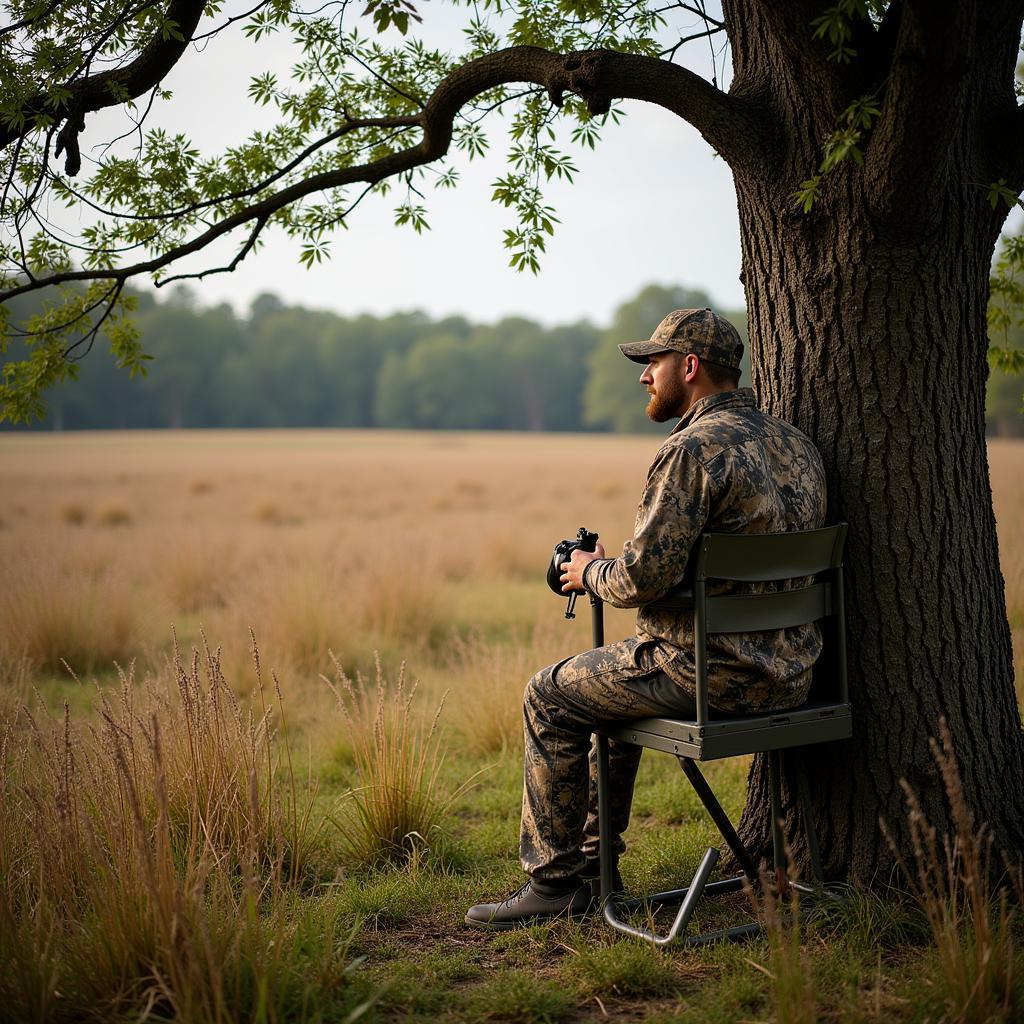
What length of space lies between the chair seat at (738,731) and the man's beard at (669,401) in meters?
1.05

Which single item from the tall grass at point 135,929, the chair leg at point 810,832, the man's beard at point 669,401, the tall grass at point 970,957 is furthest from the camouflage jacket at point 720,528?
the tall grass at point 135,929

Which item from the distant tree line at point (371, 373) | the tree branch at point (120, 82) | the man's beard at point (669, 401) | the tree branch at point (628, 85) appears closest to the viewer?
the man's beard at point (669, 401)

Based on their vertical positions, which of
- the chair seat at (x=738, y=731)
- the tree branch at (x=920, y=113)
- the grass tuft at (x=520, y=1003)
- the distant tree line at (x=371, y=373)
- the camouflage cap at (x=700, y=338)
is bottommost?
the grass tuft at (x=520, y=1003)

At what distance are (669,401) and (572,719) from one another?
116 cm

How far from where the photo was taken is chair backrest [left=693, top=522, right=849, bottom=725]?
328 cm

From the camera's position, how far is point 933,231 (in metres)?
3.77

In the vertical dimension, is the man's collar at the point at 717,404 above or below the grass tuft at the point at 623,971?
above

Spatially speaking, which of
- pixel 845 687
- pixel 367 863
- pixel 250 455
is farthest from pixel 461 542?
pixel 250 455

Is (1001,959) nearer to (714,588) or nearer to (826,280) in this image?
(714,588)

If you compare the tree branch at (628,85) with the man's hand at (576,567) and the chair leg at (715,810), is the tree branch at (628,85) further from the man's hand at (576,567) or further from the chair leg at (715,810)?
the chair leg at (715,810)

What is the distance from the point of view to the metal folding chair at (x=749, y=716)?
3291 mm

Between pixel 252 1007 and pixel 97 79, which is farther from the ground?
pixel 97 79

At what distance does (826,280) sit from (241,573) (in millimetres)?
9099

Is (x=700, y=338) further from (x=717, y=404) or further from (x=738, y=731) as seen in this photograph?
(x=738, y=731)
